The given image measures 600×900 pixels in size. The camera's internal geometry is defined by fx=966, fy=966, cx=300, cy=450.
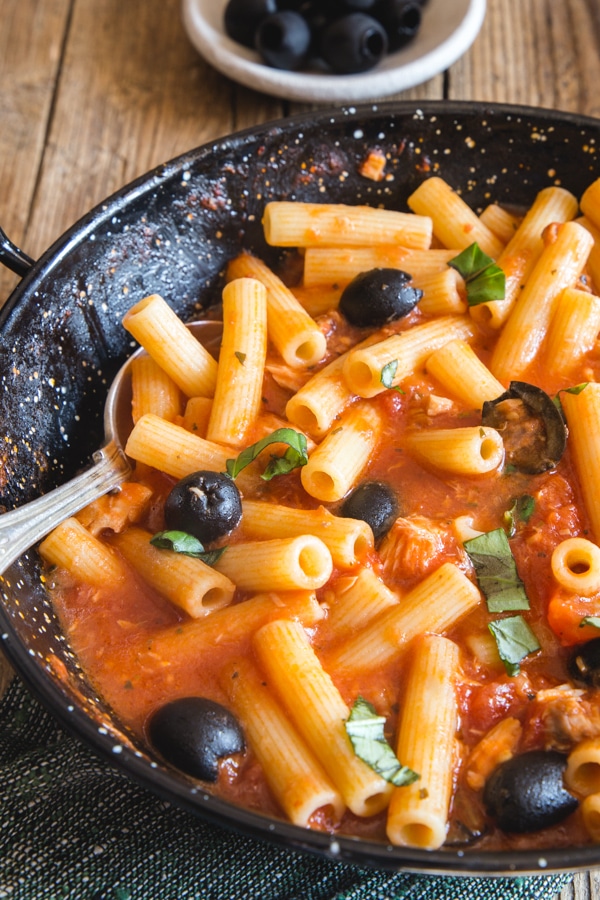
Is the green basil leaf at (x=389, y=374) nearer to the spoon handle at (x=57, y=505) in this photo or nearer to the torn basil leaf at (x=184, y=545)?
the torn basil leaf at (x=184, y=545)

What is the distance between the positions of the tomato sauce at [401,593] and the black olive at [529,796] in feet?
0.16

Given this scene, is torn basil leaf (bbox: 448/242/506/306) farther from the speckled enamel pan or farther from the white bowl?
the white bowl

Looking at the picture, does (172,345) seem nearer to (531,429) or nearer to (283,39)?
(531,429)

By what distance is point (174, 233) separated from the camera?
383 centimetres

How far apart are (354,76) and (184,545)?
2.87 m

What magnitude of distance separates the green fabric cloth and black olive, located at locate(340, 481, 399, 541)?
1025 millimetres

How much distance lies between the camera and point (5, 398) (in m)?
3.25

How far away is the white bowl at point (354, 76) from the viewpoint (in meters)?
4.76

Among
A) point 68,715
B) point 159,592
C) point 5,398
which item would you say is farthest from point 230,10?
point 68,715

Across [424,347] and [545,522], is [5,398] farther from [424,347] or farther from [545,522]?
[545,522]

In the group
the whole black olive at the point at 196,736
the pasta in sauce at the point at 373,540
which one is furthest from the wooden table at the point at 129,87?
the whole black olive at the point at 196,736

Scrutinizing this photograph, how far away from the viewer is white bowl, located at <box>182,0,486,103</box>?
4762 millimetres

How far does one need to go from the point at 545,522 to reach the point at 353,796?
3.61 feet

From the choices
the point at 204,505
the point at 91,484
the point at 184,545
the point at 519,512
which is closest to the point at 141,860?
the point at 184,545
